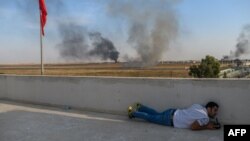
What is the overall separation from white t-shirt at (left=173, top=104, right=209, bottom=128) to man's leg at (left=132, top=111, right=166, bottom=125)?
31 centimetres

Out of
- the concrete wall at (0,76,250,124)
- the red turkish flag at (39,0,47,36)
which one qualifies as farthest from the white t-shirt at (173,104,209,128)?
the red turkish flag at (39,0,47,36)

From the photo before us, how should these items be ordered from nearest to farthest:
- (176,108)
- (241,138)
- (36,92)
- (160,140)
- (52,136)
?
(241,138) → (160,140) → (52,136) → (176,108) → (36,92)

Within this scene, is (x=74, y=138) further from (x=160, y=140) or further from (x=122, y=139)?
(x=160, y=140)

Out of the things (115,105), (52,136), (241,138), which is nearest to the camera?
(241,138)

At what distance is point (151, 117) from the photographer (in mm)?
6809

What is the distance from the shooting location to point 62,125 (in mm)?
6840

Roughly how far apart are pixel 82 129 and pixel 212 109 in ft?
7.75

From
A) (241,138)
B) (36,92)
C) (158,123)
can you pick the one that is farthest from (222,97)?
(36,92)

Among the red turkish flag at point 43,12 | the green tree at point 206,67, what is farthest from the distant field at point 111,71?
the red turkish flag at point 43,12

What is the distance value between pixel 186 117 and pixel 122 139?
1.32m

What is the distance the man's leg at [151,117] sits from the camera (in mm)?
6622

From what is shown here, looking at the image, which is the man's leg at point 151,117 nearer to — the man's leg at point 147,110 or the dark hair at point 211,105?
the man's leg at point 147,110

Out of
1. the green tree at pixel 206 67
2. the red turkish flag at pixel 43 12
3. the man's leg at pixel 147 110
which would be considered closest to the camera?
the man's leg at pixel 147 110

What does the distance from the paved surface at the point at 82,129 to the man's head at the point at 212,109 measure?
1.36 ft
